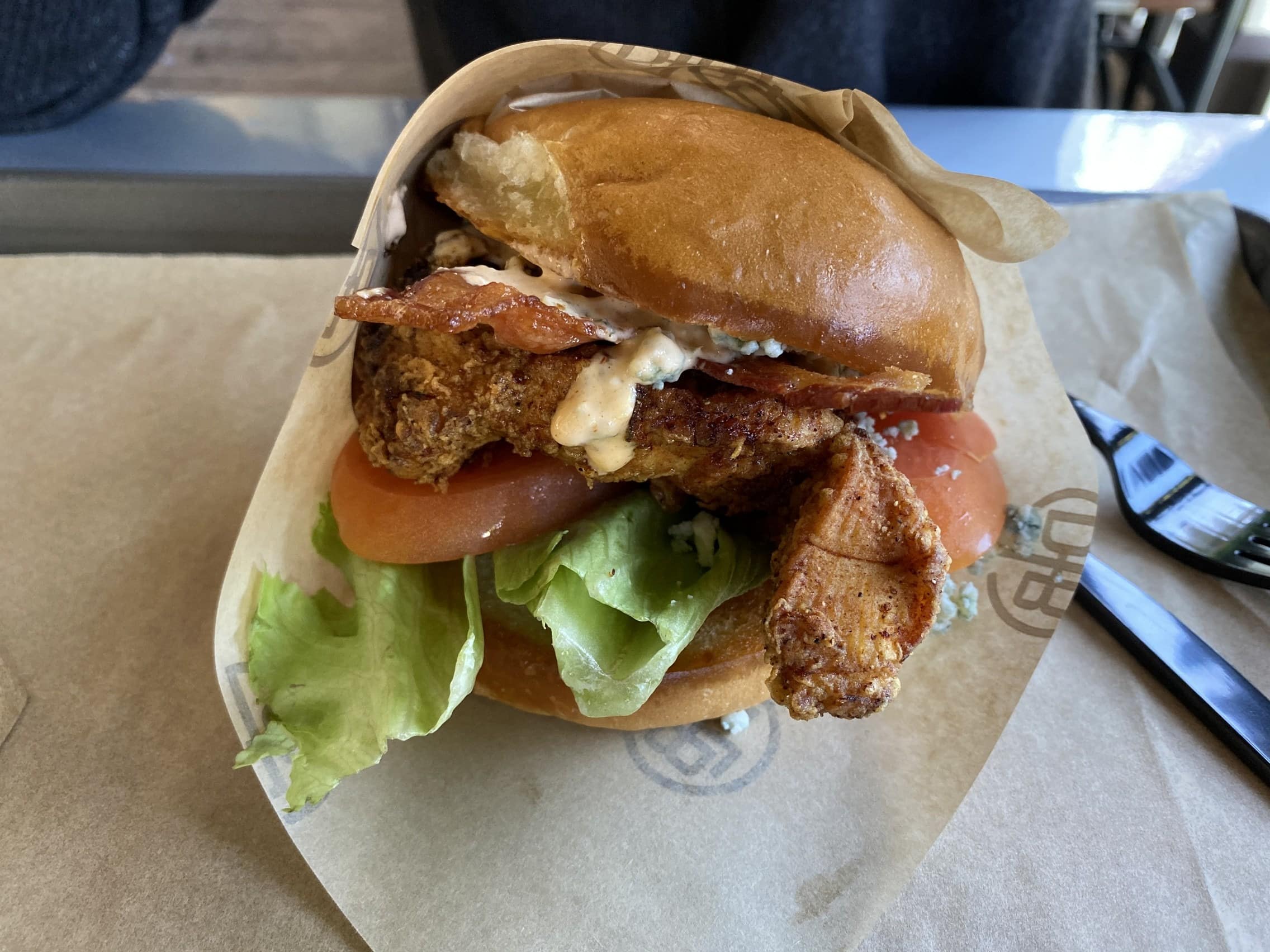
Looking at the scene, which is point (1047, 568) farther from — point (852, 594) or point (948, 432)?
point (852, 594)

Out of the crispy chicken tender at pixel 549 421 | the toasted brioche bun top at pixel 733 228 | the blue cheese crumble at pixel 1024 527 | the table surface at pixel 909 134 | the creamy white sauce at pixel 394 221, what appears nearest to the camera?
the toasted brioche bun top at pixel 733 228

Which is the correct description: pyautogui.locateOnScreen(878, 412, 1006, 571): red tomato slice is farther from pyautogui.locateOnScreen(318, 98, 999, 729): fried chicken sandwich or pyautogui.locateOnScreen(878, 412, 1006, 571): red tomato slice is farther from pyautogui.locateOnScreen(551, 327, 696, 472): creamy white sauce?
pyautogui.locateOnScreen(551, 327, 696, 472): creamy white sauce

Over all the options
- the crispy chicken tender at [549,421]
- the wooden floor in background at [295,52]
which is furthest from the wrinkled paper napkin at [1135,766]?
the wooden floor in background at [295,52]

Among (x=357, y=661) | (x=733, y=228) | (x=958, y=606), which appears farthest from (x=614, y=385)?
(x=958, y=606)

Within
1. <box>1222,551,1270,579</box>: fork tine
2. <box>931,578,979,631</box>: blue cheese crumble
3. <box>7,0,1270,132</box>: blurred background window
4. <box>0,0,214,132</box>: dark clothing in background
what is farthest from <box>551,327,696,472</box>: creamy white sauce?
<box>0,0,214,132</box>: dark clothing in background

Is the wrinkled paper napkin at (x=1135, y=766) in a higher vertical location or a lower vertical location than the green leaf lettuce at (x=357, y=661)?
lower

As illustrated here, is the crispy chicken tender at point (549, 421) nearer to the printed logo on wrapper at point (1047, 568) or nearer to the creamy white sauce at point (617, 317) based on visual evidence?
the creamy white sauce at point (617, 317)
